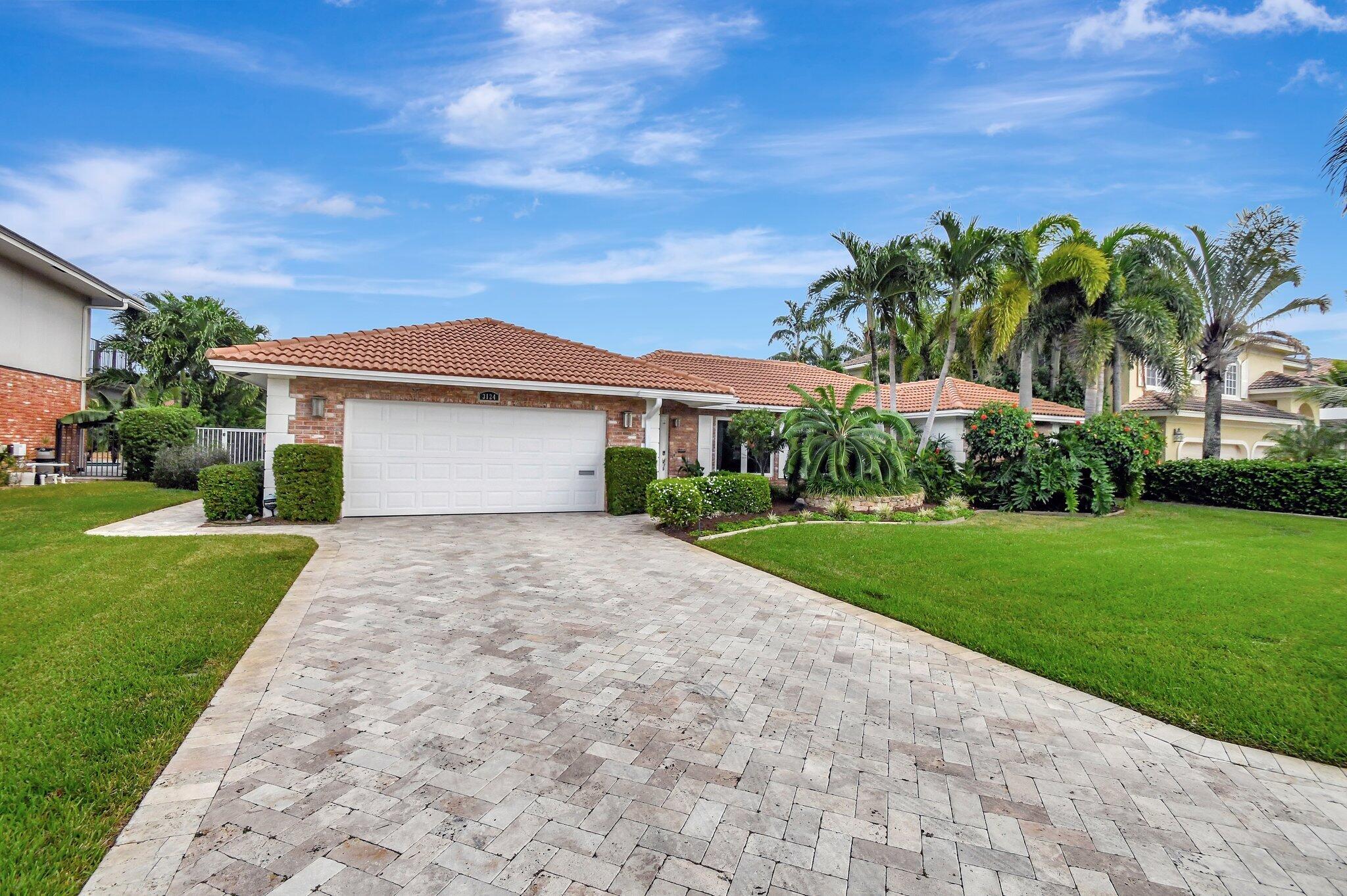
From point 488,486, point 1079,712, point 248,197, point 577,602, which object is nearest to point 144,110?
point 248,197

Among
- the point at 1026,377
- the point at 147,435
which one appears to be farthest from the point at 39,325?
the point at 1026,377

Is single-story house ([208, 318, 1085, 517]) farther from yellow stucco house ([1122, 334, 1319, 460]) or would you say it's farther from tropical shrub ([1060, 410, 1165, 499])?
yellow stucco house ([1122, 334, 1319, 460])

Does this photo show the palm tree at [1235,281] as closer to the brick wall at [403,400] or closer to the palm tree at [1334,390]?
the palm tree at [1334,390]

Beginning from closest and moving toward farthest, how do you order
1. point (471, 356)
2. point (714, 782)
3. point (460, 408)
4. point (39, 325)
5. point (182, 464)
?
point (714, 782)
point (460, 408)
point (471, 356)
point (182, 464)
point (39, 325)

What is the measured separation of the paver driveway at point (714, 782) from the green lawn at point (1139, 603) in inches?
16.9

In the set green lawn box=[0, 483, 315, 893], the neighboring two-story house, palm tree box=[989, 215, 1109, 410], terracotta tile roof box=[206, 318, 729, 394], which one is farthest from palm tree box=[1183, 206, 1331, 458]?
the neighboring two-story house

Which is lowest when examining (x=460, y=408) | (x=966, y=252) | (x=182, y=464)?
(x=182, y=464)

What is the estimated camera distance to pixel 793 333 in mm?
39031

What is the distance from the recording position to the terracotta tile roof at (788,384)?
2000 centimetres

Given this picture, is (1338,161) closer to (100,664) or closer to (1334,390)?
(100,664)

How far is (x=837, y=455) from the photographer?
13.2 metres

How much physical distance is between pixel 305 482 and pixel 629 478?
5952 mm

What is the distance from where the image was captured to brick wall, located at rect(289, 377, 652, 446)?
446 inches

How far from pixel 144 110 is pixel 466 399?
382 inches
